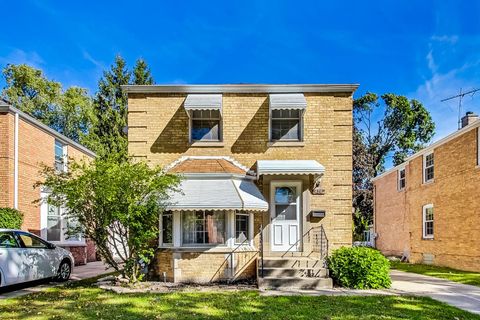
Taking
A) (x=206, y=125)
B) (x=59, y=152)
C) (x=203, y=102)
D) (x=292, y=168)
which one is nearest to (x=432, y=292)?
(x=292, y=168)

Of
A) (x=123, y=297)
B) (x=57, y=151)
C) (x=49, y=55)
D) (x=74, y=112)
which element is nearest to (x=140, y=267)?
(x=123, y=297)

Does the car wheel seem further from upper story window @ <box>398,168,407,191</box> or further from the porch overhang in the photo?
upper story window @ <box>398,168,407,191</box>

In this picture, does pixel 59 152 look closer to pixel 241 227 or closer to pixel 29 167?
pixel 29 167

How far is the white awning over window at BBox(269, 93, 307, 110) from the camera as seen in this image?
13.9 metres

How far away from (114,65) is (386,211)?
28435 millimetres

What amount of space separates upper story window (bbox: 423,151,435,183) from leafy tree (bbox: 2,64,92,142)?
2874cm

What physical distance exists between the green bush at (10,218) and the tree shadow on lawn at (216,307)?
15.3ft

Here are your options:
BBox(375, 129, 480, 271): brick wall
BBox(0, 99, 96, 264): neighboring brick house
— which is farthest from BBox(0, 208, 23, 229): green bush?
BBox(375, 129, 480, 271): brick wall

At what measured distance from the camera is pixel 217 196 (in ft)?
40.6

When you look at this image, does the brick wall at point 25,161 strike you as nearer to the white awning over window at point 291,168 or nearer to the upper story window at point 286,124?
the white awning over window at point 291,168

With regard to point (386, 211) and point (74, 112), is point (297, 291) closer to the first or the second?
point (386, 211)

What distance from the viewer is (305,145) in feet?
47.7

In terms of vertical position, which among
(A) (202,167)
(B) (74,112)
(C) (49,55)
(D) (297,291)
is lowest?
(D) (297,291)

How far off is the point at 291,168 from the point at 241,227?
9.11ft
